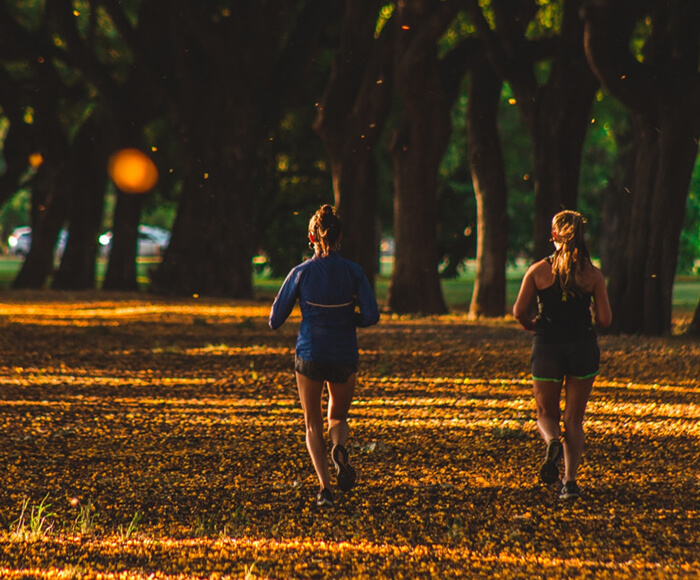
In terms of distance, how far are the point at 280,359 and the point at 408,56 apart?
743cm

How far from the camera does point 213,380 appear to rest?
12.6m

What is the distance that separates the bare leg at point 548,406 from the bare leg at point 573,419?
0.06m

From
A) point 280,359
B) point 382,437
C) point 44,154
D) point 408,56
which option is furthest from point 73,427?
point 44,154

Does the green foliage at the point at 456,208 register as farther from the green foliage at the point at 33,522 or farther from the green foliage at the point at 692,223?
the green foliage at the point at 33,522

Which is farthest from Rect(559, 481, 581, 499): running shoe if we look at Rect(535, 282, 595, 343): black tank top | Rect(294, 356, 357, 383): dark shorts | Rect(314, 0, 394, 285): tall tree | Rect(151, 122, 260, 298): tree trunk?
Rect(151, 122, 260, 298): tree trunk

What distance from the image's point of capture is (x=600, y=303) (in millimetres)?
6344

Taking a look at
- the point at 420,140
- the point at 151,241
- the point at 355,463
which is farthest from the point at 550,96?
the point at 151,241

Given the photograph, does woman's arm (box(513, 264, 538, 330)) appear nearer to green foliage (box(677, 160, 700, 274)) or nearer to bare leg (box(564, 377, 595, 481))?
bare leg (box(564, 377, 595, 481))

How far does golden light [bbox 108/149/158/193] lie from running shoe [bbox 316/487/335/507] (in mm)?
22202

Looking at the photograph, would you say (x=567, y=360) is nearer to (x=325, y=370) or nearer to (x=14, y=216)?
(x=325, y=370)

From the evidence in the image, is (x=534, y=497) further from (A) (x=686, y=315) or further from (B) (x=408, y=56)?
(A) (x=686, y=315)

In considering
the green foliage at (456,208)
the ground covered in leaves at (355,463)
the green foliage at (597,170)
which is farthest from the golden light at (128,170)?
the green foliage at (456,208)

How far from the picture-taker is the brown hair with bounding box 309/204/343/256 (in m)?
6.23

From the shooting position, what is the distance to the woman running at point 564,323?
20.5 ft
